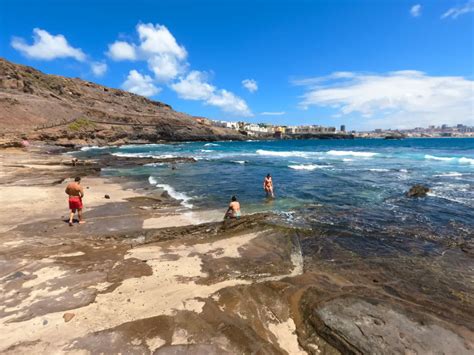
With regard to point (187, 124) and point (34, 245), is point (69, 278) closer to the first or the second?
point (34, 245)

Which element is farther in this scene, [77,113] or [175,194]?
[77,113]

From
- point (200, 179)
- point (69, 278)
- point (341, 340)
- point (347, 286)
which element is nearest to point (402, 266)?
point (347, 286)

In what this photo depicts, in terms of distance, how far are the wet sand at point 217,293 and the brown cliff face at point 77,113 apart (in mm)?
59327

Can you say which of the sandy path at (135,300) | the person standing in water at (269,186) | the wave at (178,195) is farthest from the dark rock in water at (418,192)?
the sandy path at (135,300)

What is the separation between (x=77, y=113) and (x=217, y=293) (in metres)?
87.7

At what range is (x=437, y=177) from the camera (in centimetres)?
2578

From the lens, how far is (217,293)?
6.17 m

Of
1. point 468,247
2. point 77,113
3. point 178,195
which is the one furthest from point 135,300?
point 77,113

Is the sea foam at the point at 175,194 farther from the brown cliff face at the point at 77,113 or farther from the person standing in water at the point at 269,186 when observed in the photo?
the brown cliff face at the point at 77,113

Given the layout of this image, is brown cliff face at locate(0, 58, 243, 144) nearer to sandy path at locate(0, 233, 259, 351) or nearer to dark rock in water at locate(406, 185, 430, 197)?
sandy path at locate(0, 233, 259, 351)

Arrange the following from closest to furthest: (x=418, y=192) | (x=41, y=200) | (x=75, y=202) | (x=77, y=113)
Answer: (x=75, y=202) → (x=41, y=200) → (x=418, y=192) → (x=77, y=113)

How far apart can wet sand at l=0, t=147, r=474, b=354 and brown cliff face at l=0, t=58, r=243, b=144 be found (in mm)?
59327

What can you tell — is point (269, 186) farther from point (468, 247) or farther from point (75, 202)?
point (75, 202)

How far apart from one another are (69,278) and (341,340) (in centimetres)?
537
